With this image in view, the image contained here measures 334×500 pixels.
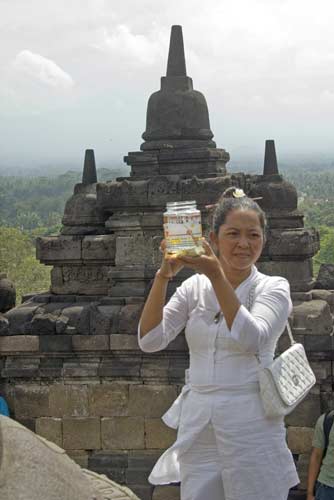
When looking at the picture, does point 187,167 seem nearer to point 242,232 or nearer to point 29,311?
point 29,311

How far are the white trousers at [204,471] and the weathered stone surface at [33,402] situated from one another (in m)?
3.88

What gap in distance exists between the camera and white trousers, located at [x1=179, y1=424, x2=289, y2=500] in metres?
3.47

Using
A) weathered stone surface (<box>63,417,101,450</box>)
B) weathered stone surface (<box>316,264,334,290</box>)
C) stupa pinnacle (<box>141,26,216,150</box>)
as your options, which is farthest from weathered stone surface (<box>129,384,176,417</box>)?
stupa pinnacle (<box>141,26,216,150</box>)

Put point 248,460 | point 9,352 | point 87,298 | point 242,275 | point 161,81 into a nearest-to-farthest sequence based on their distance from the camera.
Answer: point 248,460, point 242,275, point 9,352, point 87,298, point 161,81

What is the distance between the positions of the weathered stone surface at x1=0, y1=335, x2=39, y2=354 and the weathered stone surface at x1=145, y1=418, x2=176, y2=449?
1.22m

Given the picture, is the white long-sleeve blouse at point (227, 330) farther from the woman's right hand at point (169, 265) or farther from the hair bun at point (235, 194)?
the hair bun at point (235, 194)

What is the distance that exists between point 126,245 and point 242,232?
4117 mm

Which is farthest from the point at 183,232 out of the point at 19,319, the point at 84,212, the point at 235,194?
the point at 84,212

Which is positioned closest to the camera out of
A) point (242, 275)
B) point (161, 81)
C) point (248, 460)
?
point (248, 460)

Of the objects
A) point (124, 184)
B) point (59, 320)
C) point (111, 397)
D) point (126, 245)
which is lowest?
point (111, 397)

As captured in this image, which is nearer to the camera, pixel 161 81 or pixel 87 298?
pixel 87 298

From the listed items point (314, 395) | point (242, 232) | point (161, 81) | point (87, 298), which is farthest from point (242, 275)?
point (161, 81)

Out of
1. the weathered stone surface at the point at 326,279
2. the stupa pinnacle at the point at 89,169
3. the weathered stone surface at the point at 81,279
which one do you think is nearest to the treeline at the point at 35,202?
the stupa pinnacle at the point at 89,169

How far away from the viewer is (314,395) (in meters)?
6.79
